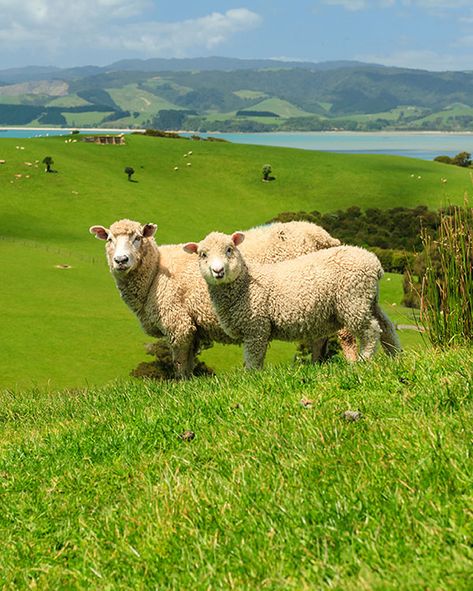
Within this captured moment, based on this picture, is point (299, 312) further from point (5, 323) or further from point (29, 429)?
point (5, 323)

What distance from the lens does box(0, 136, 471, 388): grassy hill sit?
35156mm

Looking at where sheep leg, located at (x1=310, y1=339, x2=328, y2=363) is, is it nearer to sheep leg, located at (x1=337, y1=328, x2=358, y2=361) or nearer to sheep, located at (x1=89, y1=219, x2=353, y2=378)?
sheep leg, located at (x1=337, y1=328, x2=358, y2=361)

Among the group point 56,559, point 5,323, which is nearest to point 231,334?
point 56,559

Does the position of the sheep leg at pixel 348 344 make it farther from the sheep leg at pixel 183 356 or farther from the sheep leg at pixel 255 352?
the sheep leg at pixel 183 356

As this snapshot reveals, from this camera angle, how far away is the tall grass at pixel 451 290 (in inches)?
357

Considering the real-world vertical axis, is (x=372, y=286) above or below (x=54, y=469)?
above

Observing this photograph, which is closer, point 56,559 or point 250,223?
point 56,559

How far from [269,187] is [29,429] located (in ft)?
299

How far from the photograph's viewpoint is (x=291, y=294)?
35.5 feet

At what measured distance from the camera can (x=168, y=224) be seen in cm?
7769

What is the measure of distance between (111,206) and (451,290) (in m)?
75.1

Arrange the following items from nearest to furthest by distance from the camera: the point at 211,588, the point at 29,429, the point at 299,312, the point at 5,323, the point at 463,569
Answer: the point at 463,569 < the point at 211,588 < the point at 29,429 < the point at 299,312 < the point at 5,323

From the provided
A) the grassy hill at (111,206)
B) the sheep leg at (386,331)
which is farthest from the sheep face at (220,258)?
the grassy hill at (111,206)

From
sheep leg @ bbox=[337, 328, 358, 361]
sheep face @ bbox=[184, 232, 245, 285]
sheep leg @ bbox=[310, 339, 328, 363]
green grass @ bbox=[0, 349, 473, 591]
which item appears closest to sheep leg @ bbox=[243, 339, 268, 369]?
sheep face @ bbox=[184, 232, 245, 285]
